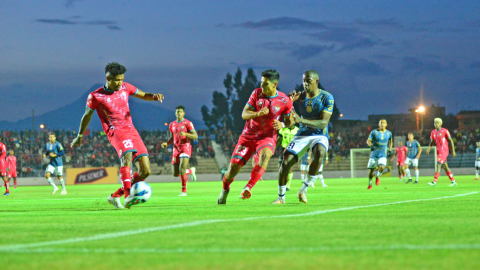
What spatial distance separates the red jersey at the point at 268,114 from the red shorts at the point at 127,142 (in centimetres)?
169

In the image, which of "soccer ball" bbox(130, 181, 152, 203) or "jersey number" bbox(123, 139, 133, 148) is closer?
"soccer ball" bbox(130, 181, 152, 203)

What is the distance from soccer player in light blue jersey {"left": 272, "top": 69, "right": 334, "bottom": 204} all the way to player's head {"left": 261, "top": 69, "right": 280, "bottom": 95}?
1.73 ft

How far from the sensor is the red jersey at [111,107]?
822cm

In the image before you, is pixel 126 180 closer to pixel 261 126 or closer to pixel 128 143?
pixel 128 143

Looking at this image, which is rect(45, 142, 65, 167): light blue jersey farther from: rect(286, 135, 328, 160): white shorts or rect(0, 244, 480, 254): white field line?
rect(0, 244, 480, 254): white field line

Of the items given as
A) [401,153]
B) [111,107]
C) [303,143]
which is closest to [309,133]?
[303,143]

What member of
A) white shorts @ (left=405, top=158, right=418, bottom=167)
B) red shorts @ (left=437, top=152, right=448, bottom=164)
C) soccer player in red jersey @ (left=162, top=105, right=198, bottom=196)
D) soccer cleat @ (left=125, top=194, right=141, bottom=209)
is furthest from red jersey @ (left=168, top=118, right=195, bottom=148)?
white shorts @ (left=405, top=158, right=418, bottom=167)

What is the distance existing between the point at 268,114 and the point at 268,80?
1.77 feet

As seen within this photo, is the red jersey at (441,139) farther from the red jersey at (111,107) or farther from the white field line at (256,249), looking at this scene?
the white field line at (256,249)

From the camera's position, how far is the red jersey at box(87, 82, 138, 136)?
8219mm

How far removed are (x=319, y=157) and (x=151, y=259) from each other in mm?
5698

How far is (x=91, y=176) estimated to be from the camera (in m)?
37.6

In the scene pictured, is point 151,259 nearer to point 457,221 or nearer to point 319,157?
point 457,221

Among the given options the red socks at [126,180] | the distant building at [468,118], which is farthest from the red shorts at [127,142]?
the distant building at [468,118]
